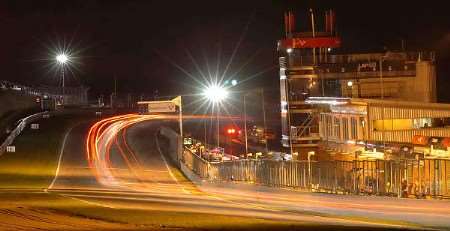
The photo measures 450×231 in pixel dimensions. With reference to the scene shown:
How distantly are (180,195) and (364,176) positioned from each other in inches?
485

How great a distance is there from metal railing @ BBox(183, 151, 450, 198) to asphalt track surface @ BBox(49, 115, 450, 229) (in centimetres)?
87

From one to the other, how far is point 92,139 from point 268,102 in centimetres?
4377

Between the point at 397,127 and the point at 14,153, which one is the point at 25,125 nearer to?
the point at 14,153

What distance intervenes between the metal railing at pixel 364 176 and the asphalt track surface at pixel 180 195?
0.87m

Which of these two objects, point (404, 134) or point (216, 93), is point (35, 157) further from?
point (404, 134)

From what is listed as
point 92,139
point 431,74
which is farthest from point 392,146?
point 92,139

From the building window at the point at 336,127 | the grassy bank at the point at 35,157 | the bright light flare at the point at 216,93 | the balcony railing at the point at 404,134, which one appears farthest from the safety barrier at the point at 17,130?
the balcony railing at the point at 404,134

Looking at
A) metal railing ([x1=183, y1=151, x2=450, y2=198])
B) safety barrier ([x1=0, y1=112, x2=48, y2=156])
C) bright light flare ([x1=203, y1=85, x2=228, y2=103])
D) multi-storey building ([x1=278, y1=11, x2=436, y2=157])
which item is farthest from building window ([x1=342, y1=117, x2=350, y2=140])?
safety barrier ([x1=0, y1=112, x2=48, y2=156])

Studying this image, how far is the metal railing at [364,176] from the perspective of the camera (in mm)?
26141

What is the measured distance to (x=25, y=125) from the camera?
88312mm

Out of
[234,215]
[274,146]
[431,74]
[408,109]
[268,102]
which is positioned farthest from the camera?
[268,102]

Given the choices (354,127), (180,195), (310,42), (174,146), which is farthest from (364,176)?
(174,146)

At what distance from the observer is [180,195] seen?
38.6 meters

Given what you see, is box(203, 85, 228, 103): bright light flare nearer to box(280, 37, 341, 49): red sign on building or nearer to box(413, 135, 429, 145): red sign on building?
box(280, 37, 341, 49): red sign on building
